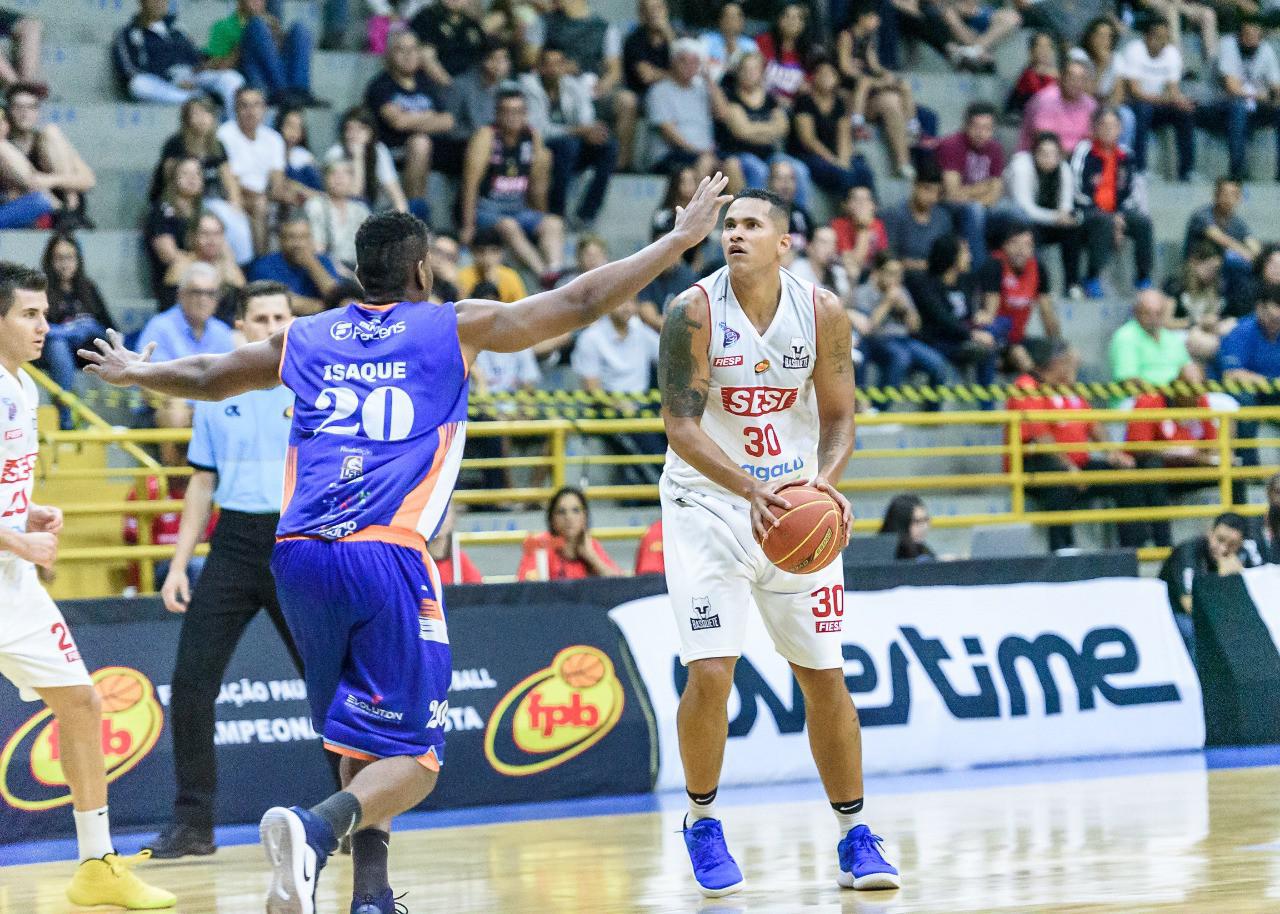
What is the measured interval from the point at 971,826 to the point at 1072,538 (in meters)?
6.80

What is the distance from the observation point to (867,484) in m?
14.2

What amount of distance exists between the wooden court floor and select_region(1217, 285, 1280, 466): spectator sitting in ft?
21.9

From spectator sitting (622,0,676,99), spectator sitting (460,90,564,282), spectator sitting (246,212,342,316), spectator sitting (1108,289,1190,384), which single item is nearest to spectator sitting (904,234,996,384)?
spectator sitting (1108,289,1190,384)

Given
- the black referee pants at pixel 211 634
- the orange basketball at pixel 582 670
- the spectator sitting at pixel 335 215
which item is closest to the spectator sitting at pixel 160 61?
the spectator sitting at pixel 335 215

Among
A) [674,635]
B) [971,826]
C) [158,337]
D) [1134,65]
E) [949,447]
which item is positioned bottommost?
[971,826]

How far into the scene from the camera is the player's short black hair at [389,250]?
5.76 meters

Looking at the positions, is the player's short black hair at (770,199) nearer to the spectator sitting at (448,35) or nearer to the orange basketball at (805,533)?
the orange basketball at (805,533)

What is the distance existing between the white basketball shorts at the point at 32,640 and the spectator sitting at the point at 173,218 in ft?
21.3

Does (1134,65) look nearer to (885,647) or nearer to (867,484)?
(867,484)

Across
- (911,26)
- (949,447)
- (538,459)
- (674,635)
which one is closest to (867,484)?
(949,447)

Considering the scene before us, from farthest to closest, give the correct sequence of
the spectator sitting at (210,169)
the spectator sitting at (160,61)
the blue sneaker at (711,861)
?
the spectator sitting at (160,61)
the spectator sitting at (210,169)
the blue sneaker at (711,861)

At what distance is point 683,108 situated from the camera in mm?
16750

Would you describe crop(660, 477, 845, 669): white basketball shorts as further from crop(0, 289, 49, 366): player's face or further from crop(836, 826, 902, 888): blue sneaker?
crop(0, 289, 49, 366): player's face

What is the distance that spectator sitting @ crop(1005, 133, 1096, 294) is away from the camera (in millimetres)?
17734
